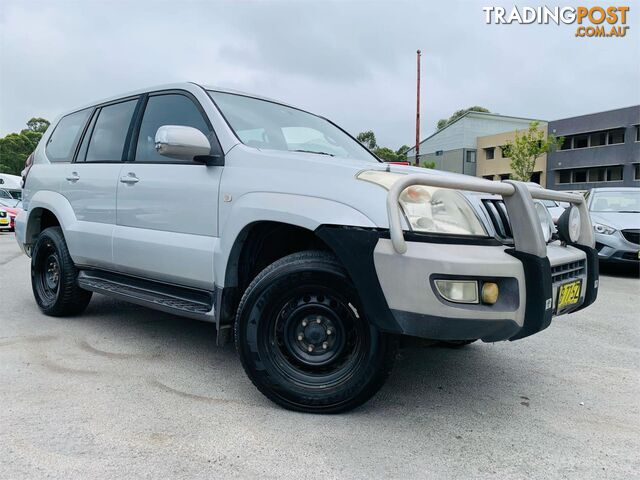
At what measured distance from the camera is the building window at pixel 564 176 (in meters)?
40.0

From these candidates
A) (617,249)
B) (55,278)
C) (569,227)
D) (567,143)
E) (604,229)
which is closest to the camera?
(569,227)

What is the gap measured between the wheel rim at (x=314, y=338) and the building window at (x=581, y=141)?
41.5 metres

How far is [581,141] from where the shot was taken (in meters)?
38.7

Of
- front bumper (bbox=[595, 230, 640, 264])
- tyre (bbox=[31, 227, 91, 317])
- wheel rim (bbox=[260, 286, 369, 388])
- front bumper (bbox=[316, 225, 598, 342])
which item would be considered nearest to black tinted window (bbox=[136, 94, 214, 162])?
tyre (bbox=[31, 227, 91, 317])

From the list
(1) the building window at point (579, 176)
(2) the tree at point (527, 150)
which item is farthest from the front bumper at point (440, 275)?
(1) the building window at point (579, 176)

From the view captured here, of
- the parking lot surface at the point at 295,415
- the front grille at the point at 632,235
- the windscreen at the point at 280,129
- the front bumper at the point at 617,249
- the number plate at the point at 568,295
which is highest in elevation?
the windscreen at the point at 280,129

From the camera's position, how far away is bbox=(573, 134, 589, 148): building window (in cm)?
3825

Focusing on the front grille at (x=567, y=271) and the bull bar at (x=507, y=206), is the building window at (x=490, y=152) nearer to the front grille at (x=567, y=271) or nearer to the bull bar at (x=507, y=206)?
the front grille at (x=567, y=271)

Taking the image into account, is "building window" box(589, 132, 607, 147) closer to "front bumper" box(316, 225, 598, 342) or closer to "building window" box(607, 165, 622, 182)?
"building window" box(607, 165, 622, 182)

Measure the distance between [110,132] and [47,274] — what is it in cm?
152

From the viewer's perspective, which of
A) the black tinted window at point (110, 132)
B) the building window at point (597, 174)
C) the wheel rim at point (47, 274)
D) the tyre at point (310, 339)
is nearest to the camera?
the tyre at point (310, 339)

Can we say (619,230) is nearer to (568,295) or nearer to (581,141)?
(568,295)

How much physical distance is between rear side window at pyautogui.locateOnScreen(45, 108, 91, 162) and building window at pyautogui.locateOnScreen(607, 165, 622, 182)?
128ft

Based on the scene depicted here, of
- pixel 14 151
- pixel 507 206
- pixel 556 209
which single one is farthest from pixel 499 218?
pixel 14 151
